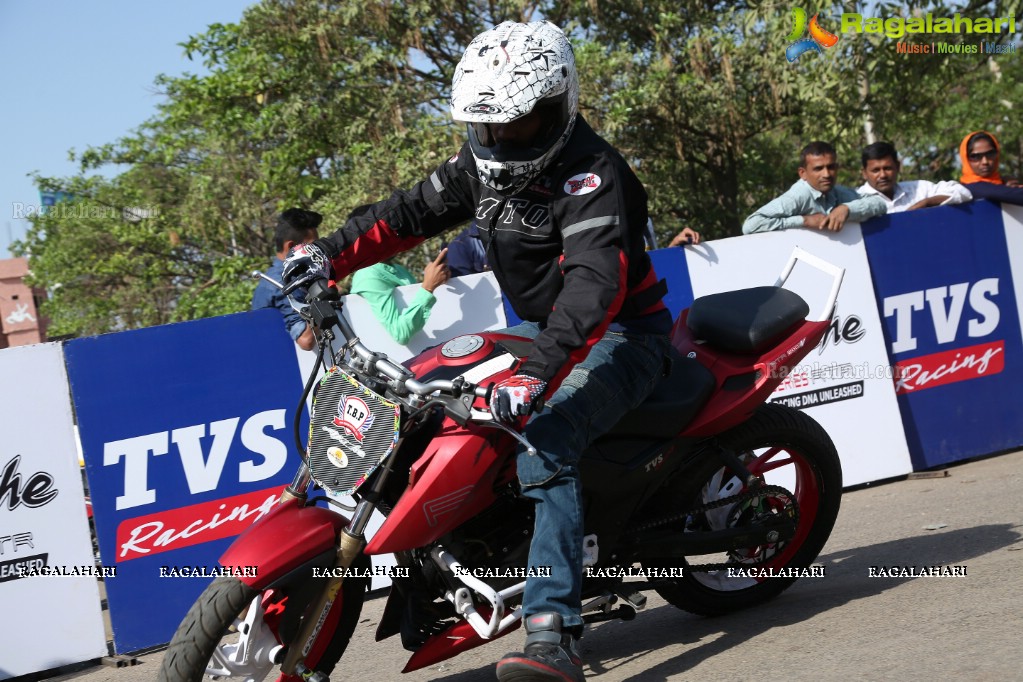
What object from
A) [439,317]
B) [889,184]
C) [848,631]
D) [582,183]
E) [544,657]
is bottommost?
[848,631]

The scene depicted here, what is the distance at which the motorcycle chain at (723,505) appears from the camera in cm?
412

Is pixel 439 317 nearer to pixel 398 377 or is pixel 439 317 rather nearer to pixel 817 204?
pixel 817 204

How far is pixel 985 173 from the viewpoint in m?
Answer: 8.16

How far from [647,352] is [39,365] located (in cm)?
314

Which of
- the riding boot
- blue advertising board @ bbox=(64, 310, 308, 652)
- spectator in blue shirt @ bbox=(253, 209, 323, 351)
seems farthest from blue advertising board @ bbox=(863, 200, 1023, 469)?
the riding boot

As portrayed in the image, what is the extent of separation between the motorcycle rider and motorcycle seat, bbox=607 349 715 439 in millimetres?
90

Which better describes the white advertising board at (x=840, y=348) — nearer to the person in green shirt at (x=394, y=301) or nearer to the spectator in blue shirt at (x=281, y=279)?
the person in green shirt at (x=394, y=301)

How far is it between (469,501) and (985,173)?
6.15 metres

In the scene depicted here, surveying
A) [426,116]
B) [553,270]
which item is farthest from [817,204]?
[426,116]

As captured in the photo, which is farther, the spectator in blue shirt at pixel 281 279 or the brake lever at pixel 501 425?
the spectator in blue shirt at pixel 281 279

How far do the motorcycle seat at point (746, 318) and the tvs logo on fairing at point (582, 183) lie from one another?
96cm

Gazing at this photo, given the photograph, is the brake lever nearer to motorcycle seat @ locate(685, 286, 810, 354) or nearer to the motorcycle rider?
the motorcycle rider

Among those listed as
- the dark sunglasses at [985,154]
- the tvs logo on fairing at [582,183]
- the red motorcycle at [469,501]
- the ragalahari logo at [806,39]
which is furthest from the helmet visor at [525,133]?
the ragalahari logo at [806,39]

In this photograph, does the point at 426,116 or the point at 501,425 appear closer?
the point at 501,425
